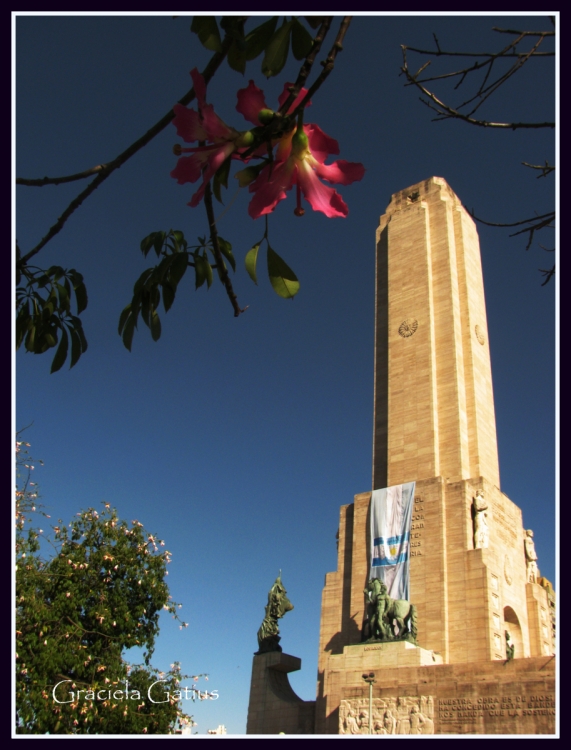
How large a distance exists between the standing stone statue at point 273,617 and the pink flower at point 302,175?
2337cm

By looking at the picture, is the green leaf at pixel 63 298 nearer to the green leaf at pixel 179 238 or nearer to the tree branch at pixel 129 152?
the tree branch at pixel 129 152

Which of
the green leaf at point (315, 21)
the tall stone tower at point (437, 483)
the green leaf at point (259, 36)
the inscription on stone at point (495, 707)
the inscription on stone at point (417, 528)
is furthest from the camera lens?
the inscription on stone at point (417, 528)

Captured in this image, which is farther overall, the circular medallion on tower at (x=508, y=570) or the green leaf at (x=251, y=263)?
the circular medallion on tower at (x=508, y=570)

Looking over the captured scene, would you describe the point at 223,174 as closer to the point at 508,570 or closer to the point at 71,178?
the point at 71,178

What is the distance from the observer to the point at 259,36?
6.30 ft

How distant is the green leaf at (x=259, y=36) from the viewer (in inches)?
75.3

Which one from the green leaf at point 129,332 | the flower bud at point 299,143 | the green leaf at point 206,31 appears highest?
the green leaf at point 206,31

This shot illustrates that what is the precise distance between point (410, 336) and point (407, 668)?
13044 millimetres

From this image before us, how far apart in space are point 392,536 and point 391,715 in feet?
21.7

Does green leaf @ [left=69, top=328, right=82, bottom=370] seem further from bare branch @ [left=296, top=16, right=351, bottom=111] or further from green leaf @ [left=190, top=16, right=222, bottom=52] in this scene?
bare branch @ [left=296, top=16, right=351, bottom=111]

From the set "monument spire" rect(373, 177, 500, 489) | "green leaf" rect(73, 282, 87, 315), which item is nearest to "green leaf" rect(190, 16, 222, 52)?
"green leaf" rect(73, 282, 87, 315)

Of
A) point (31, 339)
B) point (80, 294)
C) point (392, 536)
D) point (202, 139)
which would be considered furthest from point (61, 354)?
point (392, 536)

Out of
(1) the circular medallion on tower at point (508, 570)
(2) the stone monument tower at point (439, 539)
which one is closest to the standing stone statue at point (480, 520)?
(2) the stone monument tower at point (439, 539)

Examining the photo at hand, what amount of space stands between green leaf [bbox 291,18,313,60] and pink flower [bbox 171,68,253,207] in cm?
31
